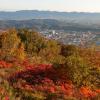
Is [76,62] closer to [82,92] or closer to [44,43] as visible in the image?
[82,92]

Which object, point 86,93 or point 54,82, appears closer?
point 86,93

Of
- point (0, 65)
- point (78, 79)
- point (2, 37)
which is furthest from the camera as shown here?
point (2, 37)

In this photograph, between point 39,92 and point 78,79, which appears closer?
point 39,92

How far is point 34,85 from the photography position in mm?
23609

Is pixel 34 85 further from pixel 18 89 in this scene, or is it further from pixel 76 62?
pixel 76 62

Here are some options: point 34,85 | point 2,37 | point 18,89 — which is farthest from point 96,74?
point 2,37

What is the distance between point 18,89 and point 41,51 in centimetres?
4096

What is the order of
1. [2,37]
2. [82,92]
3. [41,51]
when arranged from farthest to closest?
[41,51]
[2,37]
[82,92]

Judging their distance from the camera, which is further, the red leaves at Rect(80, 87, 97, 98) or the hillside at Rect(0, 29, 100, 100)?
the red leaves at Rect(80, 87, 97, 98)

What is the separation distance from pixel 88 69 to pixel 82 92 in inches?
181

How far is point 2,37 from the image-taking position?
2194 inches

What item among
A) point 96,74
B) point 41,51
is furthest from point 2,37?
point 96,74

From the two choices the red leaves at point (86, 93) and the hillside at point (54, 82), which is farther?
the red leaves at point (86, 93)

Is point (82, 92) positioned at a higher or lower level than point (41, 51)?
higher
